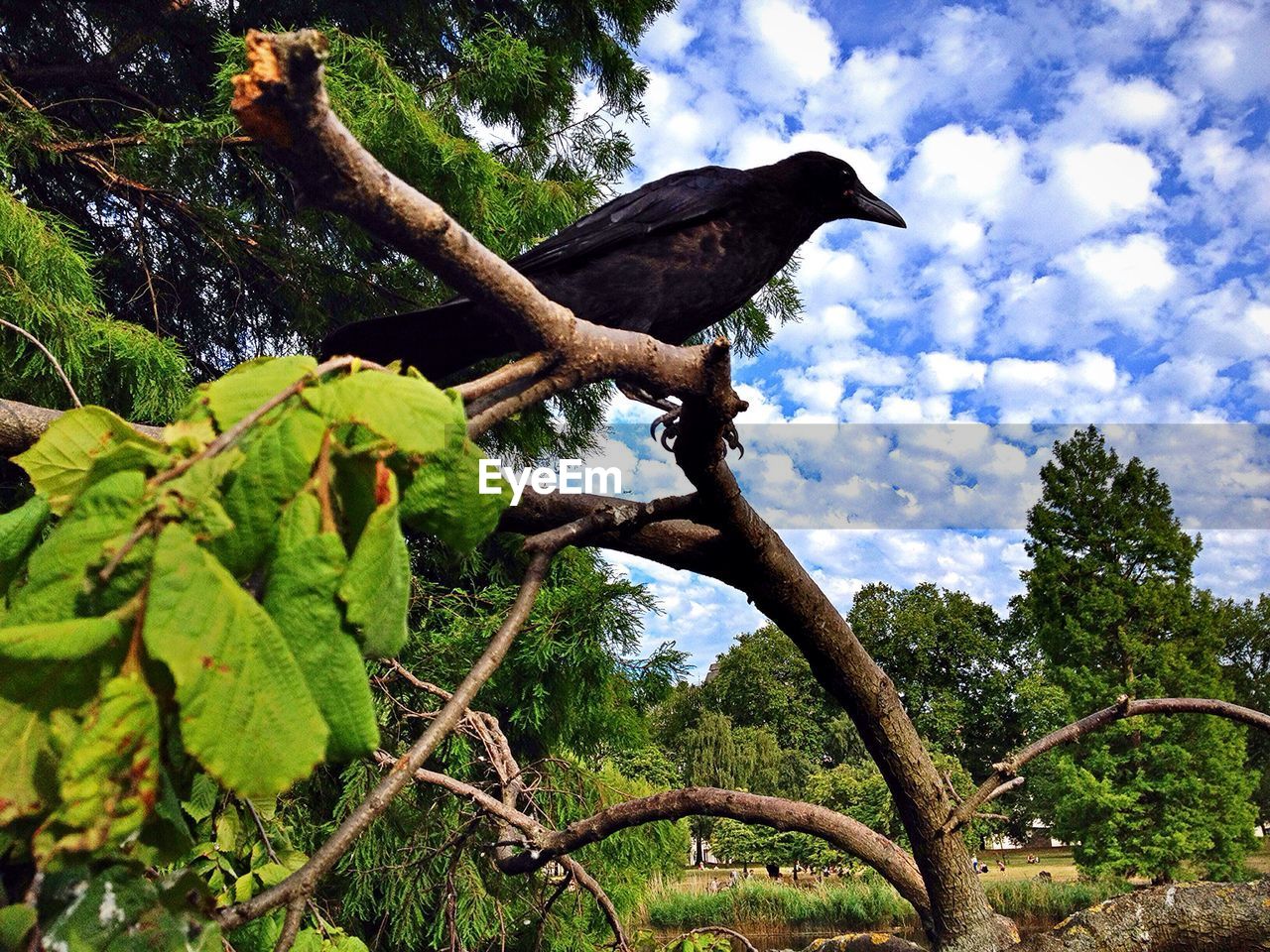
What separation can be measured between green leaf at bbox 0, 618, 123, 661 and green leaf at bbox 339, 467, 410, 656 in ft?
0.47

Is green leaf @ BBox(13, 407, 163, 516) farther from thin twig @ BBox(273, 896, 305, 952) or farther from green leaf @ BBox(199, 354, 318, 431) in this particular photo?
thin twig @ BBox(273, 896, 305, 952)

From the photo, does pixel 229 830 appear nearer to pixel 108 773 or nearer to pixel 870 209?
pixel 108 773

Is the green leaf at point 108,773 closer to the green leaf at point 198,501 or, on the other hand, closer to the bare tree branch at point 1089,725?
the green leaf at point 198,501

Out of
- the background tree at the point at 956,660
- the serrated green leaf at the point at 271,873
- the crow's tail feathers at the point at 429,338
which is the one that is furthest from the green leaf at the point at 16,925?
the background tree at the point at 956,660

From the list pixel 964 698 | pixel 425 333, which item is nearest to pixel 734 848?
pixel 964 698

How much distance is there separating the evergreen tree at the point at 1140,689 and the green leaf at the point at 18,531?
21.7 m

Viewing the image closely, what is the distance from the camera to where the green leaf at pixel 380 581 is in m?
0.62

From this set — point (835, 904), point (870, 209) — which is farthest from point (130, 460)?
point (835, 904)

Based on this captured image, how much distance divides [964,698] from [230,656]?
3393cm

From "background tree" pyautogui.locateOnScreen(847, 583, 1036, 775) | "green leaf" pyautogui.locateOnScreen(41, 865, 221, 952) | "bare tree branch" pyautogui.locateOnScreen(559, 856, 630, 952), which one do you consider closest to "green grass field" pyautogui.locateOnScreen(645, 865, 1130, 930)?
"background tree" pyautogui.locateOnScreen(847, 583, 1036, 775)

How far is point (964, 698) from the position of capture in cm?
3145

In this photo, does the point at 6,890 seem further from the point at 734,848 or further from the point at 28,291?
the point at 734,848

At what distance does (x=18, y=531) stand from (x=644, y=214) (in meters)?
2.01

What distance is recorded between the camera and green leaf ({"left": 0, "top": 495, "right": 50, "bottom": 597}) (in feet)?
2.63
